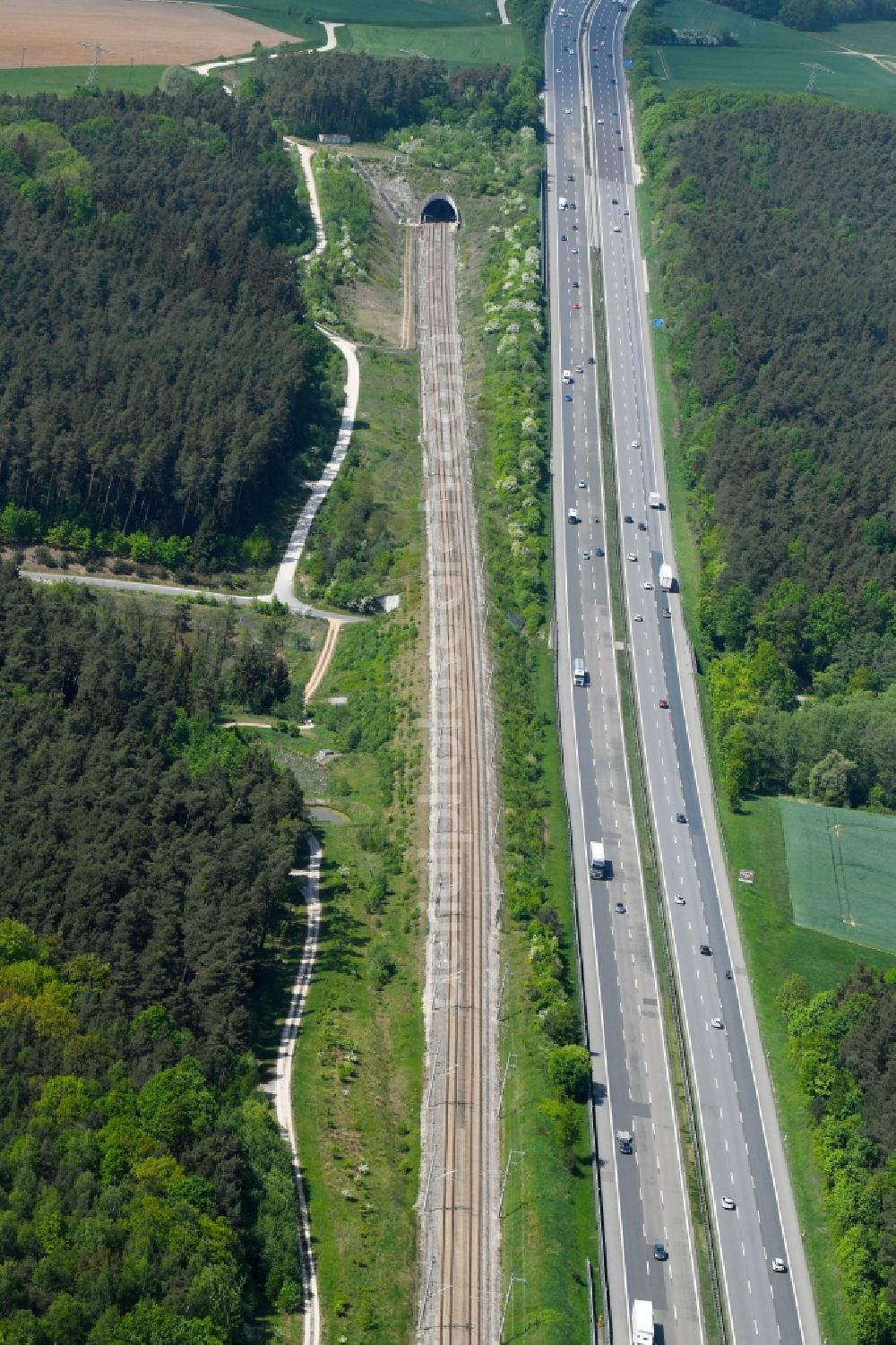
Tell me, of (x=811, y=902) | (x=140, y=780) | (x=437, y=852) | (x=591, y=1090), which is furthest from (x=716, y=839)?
(x=140, y=780)

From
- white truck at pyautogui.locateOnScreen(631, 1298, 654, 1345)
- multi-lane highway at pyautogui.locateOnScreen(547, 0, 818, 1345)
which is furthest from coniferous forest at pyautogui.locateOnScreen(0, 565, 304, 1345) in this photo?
multi-lane highway at pyautogui.locateOnScreen(547, 0, 818, 1345)

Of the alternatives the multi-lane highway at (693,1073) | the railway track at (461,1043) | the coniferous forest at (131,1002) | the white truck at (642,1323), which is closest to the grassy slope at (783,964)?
the multi-lane highway at (693,1073)

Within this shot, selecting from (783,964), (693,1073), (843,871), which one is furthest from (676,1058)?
(843,871)

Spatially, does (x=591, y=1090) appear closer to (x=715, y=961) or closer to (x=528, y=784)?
(x=715, y=961)

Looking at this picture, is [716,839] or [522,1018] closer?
[522,1018]

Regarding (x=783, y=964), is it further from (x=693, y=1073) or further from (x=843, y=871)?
(x=693, y=1073)

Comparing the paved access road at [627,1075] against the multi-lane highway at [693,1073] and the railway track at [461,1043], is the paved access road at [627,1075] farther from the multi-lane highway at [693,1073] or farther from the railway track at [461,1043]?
the railway track at [461,1043]
